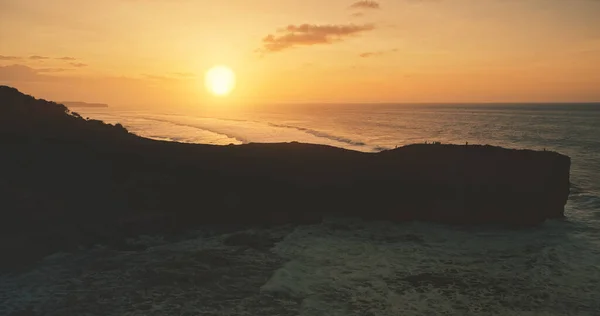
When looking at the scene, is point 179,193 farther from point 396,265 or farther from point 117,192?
point 396,265

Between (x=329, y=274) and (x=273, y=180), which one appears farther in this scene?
(x=273, y=180)

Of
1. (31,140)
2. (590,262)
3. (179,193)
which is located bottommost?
(590,262)

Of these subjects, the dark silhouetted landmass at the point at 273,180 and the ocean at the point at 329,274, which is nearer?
the ocean at the point at 329,274

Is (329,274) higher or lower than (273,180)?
lower

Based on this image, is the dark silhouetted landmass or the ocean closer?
the ocean

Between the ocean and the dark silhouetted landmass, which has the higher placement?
the dark silhouetted landmass

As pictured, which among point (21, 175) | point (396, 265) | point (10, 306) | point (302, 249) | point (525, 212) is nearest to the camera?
point (10, 306)

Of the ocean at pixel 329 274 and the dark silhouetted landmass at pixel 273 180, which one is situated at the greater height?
the dark silhouetted landmass at pixel 273 180

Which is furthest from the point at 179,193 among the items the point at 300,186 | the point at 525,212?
the point at 525,212
